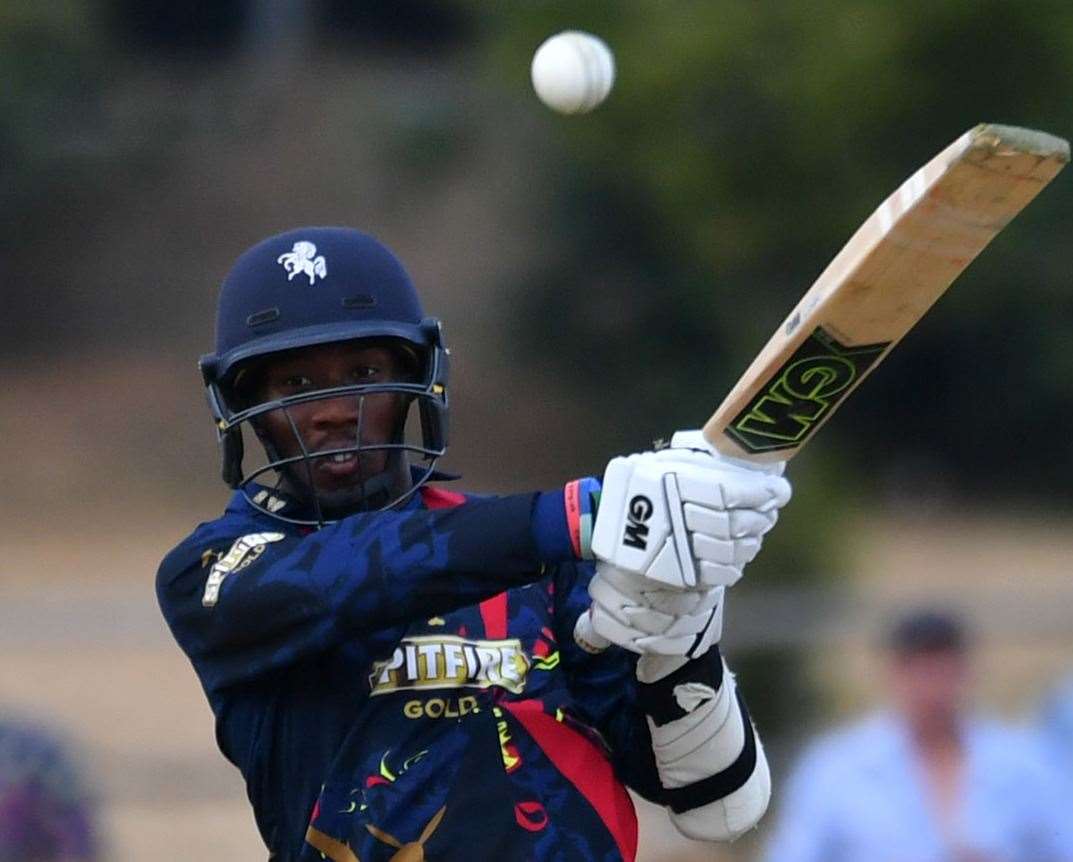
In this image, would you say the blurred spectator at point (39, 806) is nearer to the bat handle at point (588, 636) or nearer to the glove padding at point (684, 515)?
the bat handle at point (588, 636)

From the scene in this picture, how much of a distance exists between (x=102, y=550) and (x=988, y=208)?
53.3ft

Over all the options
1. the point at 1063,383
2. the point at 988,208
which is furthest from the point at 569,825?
the point at 1063,383

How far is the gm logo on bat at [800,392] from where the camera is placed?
2.60 metres

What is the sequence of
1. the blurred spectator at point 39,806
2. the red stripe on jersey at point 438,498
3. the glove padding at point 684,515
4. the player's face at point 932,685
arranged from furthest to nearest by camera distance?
the blurred spectator at point 39,806 < the player's face at point 932,685 < the red stripe on jersey at point 438,498 < the glove padding at point 684,515

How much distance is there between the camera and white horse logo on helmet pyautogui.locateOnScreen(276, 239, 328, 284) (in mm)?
3064

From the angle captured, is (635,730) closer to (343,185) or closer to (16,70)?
(16,70)

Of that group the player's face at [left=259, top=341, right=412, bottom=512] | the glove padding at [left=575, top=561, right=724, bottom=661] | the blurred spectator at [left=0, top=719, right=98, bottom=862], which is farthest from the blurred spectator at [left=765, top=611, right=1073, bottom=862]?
the glove padding at [left=575, top=561, right=724, bottom=661]

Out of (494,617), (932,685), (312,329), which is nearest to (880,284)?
(494,617)

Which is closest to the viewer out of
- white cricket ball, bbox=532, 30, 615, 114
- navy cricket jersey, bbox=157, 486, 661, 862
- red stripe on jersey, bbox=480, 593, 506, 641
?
navy cricket jersey, bbox=157, 486, 661, 862

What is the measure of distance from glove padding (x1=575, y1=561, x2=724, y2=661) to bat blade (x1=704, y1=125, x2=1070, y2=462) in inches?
7.6

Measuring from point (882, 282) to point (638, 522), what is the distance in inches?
16.0

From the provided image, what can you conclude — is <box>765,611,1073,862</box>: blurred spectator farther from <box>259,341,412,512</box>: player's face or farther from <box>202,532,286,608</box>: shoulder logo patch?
<box>202,532,286,608</box>: shoulder logo patch

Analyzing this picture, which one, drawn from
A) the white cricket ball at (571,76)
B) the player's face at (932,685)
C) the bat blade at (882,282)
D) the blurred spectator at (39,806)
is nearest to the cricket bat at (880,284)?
the bat blade at (882,282)

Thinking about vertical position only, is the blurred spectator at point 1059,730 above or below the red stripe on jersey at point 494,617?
below
